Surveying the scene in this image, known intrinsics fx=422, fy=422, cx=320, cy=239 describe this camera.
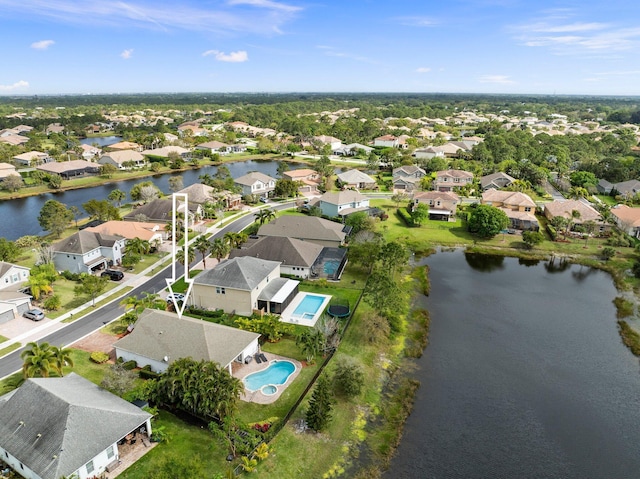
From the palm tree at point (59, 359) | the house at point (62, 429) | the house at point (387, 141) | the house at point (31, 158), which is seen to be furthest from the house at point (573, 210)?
the house at point (31, 158)

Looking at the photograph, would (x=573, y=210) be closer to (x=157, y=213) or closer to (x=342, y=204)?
(x=342, y=204)

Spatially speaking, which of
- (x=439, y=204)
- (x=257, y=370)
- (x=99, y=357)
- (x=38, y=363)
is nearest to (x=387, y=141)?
(x=439, y=204)

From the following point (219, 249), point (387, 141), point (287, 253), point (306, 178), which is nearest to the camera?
point (219, 249)

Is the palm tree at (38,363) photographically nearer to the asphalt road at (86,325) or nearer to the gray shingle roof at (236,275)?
the asphalt road at (86,325)

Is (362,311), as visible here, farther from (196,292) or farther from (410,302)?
(196,292)

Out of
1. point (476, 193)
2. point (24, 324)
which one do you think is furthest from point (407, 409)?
point (476, 193)

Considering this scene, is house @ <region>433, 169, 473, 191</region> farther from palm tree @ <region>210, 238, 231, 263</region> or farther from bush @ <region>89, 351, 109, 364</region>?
bush @ <region>89, 351, 109, 364</region>
